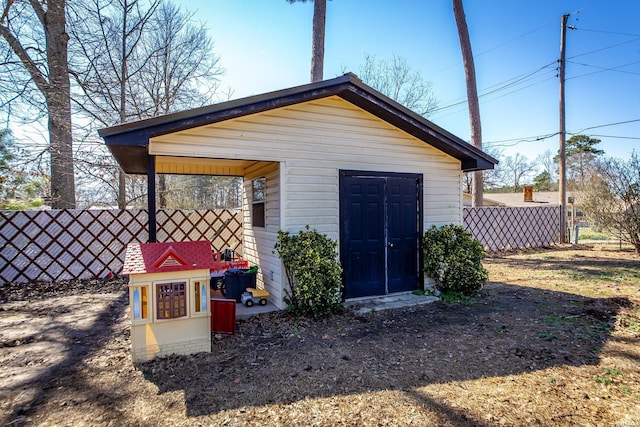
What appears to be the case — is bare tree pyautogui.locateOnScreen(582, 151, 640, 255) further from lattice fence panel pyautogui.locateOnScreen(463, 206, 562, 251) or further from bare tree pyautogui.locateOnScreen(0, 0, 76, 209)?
bare tree pyautogui.locateOnScreen(0, 0, 76, 209)

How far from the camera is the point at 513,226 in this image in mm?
11914

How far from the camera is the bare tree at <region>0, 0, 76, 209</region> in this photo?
7.11 metres

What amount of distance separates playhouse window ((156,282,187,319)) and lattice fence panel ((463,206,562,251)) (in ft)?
31.6

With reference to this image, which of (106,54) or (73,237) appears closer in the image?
(73,237)

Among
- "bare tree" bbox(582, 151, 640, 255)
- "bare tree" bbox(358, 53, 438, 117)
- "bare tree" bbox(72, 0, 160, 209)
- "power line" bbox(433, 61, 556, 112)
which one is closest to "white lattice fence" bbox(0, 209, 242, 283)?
"bare tree" bbox(72, 0, 160, 209)

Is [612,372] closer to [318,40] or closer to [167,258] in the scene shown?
[167,258]

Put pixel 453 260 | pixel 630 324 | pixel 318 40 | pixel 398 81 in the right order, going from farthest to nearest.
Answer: pixel 398 81
pixel 318 40
pixel 453 260
pixel 630 324

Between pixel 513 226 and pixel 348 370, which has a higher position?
pixel 513 226

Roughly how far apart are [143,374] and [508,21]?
57.1 feet

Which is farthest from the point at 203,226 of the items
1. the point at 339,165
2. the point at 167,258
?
the point at 167,258

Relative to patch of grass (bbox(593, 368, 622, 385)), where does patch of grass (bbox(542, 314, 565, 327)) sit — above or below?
below

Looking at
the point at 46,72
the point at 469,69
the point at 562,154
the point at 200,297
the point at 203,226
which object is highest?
the point at 469,69

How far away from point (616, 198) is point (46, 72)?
1656cm

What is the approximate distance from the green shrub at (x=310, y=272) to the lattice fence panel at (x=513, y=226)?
7.71 meters
